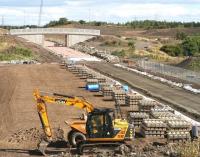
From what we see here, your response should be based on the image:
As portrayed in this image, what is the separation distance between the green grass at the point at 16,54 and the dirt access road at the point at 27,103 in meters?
21.6

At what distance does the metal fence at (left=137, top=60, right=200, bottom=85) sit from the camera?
238ft

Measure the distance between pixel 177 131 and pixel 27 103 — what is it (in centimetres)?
2172

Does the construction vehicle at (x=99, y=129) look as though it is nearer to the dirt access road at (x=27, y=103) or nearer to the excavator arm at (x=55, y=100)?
the excavator arm at (x=55, y=100)

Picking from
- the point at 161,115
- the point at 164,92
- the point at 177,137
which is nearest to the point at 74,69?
the point at 164,92

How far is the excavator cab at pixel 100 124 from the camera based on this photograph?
28047 millimetres

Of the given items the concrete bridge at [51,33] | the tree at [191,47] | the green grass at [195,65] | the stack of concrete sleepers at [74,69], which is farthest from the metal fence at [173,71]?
the concrete bridge at [51,33]

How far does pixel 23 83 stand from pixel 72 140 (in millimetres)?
42830

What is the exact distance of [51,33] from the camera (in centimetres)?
15600

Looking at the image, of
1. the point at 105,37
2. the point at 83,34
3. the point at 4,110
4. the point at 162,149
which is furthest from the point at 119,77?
the point at 105,37

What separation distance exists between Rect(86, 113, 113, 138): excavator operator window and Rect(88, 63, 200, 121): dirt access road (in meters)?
17.2

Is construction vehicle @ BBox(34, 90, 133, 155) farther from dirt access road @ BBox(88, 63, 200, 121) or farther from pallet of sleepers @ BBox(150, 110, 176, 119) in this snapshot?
dirt access road @ BBox(88, 63, 200, 121)

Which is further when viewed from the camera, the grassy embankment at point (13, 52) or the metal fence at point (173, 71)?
the grassy embankment at point (13, 52)

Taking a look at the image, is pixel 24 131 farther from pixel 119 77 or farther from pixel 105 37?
pixel 105 37

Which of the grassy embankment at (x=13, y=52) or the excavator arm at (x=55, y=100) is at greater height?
the excavator arm at (x=55, y=100)
